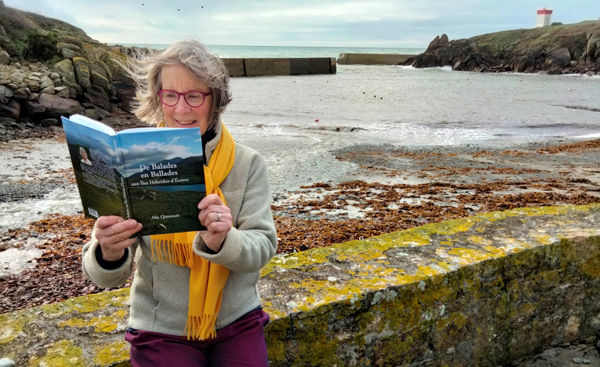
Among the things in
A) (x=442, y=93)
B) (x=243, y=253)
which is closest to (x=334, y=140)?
(x=243, y=253)

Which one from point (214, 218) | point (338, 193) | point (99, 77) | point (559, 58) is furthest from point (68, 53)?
point (559, 58)

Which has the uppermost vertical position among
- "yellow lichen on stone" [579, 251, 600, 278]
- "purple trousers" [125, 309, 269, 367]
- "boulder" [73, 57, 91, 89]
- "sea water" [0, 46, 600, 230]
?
"boulder" [73, 57, 91, 89]

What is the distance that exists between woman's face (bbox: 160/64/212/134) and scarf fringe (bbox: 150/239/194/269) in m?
0.50

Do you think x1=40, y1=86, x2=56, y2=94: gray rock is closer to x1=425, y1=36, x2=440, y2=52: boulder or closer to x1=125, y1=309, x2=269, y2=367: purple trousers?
x1=125, y1=309, x2=269, y2=367: purple trousers

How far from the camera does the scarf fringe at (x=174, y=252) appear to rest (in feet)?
5.28

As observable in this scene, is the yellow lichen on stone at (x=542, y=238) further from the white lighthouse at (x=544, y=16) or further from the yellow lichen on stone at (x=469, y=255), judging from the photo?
the white lighthouse at (x=544, y=16)

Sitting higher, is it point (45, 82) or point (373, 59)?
point (373, 59)

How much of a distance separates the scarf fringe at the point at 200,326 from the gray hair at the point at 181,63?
78 cm

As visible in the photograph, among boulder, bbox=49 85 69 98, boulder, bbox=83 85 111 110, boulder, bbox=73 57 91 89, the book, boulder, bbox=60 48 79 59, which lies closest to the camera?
the book

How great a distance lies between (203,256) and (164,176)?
34cm

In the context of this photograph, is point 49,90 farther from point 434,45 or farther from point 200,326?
point 434,45

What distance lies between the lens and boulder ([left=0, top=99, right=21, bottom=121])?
12.6 meters

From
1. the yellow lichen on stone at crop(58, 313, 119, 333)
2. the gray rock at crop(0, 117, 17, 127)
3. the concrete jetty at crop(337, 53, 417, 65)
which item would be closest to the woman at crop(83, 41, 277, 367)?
the yellow lichen on stone at crop(58, 313, 119, 333)

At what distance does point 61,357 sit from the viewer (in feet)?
5.15
